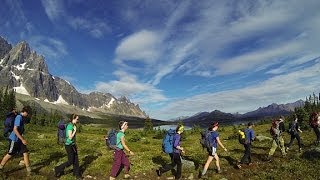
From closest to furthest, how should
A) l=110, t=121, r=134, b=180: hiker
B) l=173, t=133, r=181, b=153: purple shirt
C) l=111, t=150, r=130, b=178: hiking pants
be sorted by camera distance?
l=110, t=121, r=134, b=180: hiker
l=111, t=150, r=130, b=178: hiking pants
l=173, t=133, r=181, b=153: purple shirt

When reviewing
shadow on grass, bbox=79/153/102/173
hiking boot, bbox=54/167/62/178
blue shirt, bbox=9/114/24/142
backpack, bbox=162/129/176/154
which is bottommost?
hiking boot, bbox=54/167/62/178

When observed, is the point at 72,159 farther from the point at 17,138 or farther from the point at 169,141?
the point at 169,141

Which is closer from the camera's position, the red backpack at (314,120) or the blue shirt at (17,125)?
the blue shirt at (17,125)

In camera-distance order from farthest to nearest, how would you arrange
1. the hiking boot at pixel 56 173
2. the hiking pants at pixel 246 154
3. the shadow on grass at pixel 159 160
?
the shadow on grass at pixel 159 160
the hiking pants at pixel 246 154
the hiking boot at pixel 56 173

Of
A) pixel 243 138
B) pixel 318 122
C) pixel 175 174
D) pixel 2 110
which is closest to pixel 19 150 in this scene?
pixel 175 174

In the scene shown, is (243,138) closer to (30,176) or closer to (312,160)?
(312,160)

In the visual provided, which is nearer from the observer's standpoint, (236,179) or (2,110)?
(236,179)

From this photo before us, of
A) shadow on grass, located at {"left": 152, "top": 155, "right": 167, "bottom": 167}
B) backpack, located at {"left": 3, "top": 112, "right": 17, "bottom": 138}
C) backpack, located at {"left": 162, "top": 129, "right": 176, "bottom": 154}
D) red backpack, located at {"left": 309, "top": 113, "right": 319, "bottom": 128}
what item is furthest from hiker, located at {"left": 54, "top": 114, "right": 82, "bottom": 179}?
red backpack, located at {"left": 309, "top": 113, "right": 319, "bottom": 128}

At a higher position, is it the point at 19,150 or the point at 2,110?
the point at 2,110

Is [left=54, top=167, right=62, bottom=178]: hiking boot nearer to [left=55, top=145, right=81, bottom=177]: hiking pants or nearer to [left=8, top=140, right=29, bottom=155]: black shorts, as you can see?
[left=55, top=145, right=81, bottom=177]: hiking pants

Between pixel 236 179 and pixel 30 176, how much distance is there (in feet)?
37.3

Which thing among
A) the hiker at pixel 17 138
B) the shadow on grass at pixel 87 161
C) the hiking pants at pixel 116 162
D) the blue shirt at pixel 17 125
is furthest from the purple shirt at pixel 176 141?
the blue shirt at pixel 17 125

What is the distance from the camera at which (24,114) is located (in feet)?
63.2

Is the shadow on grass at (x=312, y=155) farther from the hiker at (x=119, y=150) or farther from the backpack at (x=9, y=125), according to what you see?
the backpack at (x=9, y=125)
